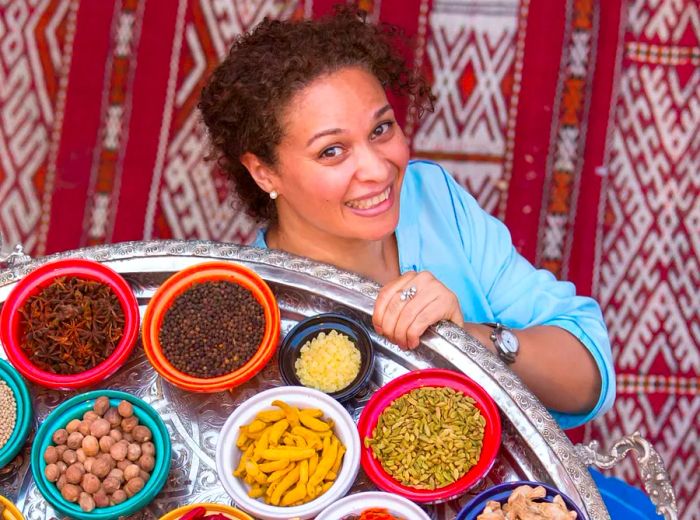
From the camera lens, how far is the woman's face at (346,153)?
1.84m

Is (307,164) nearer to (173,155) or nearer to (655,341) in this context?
(173,155)

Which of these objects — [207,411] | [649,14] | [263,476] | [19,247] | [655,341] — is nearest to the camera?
[263,476]

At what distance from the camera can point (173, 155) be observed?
128 inches

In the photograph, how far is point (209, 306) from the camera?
1.88 metres

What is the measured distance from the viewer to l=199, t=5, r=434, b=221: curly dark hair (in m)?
1.87

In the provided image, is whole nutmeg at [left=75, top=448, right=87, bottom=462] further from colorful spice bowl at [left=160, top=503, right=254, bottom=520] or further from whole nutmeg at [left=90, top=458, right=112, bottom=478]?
colorful spice bowl at [left=160, top=503, right=254, bottom=520]

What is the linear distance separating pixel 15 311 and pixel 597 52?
2.31m

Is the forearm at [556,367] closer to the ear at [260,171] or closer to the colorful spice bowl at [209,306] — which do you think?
the colorful spice bowl at [209,306]

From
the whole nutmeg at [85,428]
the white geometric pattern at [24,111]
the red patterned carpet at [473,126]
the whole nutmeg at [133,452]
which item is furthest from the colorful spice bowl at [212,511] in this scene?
the white geometric pattern at [24,111]

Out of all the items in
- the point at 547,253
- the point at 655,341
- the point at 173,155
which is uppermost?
the point at 173,155

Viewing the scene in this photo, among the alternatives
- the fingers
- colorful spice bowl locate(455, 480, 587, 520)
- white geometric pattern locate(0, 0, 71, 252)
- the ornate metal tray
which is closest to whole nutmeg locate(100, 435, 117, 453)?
the ornate metal tray

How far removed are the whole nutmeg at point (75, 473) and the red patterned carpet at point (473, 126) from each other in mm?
1572

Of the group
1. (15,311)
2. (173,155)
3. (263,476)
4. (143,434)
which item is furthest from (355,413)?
(173,155)

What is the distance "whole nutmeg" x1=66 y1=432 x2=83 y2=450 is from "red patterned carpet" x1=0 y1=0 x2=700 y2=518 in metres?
1.52
